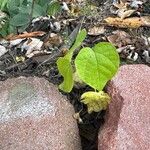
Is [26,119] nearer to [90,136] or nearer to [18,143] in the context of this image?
[18,143]

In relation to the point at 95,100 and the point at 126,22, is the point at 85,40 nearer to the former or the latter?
the point at 126,22

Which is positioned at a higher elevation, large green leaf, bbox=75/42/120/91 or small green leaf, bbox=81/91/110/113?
large green leaf, bbox=75/42/120/91

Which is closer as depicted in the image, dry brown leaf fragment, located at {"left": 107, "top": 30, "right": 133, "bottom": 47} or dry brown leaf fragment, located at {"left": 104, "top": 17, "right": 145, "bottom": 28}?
dry brown leaf fragment, located at {"left": 107, "top": 30, "right": 133, "bottom": 47}

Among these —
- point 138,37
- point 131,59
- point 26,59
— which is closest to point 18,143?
point 26,59

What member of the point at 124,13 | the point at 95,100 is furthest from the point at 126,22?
the point at 95,100

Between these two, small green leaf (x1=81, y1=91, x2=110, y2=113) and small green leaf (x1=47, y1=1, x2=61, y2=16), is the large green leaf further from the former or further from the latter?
small green leaf (x1=47, y1=1, x2=61, y2=16)

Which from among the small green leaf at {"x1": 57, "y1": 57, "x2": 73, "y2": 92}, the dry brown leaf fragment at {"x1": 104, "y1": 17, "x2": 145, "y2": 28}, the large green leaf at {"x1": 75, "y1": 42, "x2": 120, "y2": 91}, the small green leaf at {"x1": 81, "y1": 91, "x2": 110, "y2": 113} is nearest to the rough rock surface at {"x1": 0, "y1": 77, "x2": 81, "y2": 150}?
the small green leaf at {"x1": 81, "y1": 91, "x2": 110, "y2": 113}

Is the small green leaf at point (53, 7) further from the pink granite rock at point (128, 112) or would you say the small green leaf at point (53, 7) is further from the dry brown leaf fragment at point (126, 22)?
the pink granite rock at point (128, 112)
